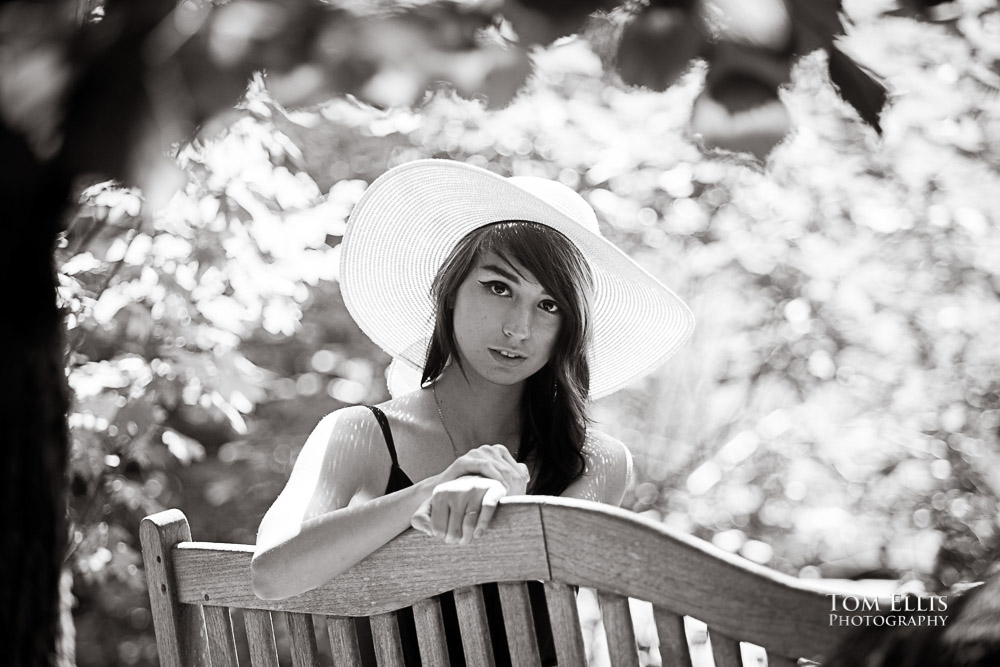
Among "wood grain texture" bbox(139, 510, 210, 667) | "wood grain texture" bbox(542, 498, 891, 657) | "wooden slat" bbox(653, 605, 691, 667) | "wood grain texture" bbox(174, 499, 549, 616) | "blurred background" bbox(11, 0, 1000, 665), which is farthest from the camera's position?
"blurred background" bbox(11, 0, 1000, 665)

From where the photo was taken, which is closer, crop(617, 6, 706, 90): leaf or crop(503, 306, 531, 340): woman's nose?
crop(617, 6, 706, 90): leaf

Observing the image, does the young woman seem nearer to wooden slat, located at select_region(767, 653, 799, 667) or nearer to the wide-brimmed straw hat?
the wide-brimmed straw hat

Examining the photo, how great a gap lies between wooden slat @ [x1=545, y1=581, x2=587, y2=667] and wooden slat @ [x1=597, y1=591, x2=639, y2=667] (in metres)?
0.05

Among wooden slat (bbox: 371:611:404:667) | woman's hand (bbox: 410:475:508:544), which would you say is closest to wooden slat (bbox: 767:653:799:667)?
woman's hand (bbox: 410:475:508:544)

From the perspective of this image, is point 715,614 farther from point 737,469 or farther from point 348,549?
point 737,469

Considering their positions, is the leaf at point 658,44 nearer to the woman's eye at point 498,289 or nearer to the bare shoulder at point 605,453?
the woman's eye at point 498,289

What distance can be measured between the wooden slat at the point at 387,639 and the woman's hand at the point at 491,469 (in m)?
0.28

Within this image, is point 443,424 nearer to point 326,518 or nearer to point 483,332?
point 483,332

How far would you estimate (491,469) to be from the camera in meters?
1.71

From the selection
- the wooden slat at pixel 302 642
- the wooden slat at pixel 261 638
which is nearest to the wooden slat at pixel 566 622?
the wooden slat at pixel 302 642

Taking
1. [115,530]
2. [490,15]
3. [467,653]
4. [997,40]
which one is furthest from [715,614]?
[997,40]

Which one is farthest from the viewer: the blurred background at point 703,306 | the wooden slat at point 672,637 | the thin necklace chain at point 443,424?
the blurred background at point 703,306

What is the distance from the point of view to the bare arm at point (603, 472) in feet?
8.18

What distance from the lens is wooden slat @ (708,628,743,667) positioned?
1.39m
